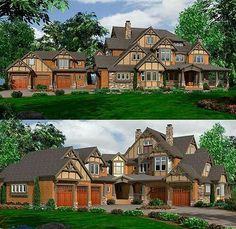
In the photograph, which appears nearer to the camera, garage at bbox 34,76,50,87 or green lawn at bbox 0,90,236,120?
garage at bbox 34,76,50,87

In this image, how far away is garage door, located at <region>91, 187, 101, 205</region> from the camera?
3311 centimetres

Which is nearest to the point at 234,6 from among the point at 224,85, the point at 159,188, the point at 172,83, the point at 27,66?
the point at 224,85

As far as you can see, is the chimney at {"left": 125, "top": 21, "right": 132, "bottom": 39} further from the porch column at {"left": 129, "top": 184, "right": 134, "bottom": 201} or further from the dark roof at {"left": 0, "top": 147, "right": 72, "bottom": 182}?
the porch column at {"left": 129, "top": 184, "right": 134, "bottom": 201}

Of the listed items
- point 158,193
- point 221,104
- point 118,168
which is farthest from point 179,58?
point 158,193

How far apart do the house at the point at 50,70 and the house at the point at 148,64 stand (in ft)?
2.03

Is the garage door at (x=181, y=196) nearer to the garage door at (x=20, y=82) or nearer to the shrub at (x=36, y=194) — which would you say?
the shrub at (x=36, y=194)

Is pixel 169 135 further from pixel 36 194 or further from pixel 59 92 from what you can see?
pixel 59 92

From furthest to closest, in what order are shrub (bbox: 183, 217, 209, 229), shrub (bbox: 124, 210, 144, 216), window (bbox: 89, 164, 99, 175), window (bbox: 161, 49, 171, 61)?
1. window (bbox: 89, 164, 99, 175)
2. shrub (bbox: 124, 210, 144, 216)
3. shrub (bbox: 183, 217, 209, 229)
4. window (bbox: 161, 49, 171, 61)

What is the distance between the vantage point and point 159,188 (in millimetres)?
39969

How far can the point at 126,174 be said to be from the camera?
3738cm

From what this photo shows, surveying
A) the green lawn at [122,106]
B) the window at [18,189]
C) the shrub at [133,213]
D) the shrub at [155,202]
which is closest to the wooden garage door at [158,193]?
the shrub at [155,202]

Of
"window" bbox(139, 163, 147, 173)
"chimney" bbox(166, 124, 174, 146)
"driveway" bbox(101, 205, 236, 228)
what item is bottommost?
"driveway" bbox(101, 205, 236, 228)

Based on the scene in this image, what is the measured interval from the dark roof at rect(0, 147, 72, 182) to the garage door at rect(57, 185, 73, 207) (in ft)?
3.04

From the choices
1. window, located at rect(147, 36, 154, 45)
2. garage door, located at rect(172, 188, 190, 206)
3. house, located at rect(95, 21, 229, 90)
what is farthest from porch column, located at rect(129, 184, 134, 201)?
house, located at rect(95, 21, 229, 90)
